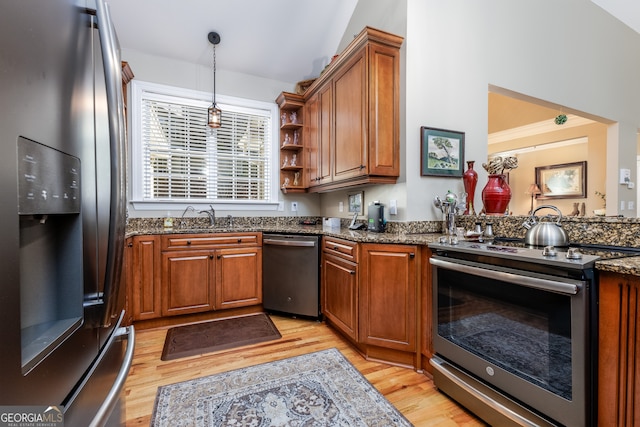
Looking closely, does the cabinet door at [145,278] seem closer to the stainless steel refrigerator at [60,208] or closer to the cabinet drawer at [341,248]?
the cabinet drawer at [341,248]

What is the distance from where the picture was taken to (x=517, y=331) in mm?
1414

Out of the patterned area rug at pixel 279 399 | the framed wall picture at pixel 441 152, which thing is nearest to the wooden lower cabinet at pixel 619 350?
the patterned area rug at pixel 279 399

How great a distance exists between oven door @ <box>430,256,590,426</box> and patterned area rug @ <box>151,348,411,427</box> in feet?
1.74

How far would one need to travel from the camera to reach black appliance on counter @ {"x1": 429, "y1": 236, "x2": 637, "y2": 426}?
1.16 metres

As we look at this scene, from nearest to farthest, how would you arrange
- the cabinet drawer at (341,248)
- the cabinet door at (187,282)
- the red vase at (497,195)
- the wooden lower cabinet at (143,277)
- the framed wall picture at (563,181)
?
the cabinet drawer at (341,248)
the red vase at (497,195)
the wooden lower cabinet at (143,277)
the cabinet door at (187,282)
the framed wall picture at (563,181)

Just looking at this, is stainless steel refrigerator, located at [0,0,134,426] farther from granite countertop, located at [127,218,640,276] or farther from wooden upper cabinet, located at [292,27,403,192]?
wooden upper cabinet, located at [292,27,403,192]

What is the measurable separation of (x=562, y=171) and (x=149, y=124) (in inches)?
259

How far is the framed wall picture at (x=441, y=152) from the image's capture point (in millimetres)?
2549

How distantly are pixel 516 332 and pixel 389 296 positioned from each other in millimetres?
817

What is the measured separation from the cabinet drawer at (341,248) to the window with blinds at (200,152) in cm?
148

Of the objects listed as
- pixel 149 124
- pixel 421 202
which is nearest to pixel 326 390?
pixel 421 202

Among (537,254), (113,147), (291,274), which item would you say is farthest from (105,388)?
(291,274)

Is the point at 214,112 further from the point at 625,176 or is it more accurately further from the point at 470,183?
the point at 625,176

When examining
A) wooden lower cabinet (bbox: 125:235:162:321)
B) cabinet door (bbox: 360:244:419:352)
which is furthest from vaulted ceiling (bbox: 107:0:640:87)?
cabinet door (bbox: 360:244:419:352)
